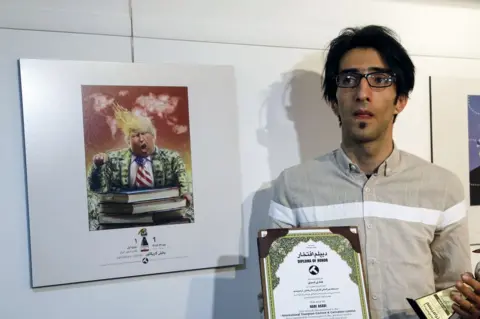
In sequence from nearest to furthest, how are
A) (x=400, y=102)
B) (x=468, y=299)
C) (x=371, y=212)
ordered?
(x=468, y=299)
(x=371, y=212)
(x=400, y=102)

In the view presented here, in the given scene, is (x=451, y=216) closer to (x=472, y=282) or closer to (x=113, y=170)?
(x=472, y=282)

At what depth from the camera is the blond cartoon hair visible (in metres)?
1.19

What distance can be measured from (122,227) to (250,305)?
0.46 m

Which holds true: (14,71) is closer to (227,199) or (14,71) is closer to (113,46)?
(113,46)

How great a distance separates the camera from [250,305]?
132 centimetres

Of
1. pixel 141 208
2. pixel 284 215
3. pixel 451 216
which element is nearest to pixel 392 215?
pixel 451 216

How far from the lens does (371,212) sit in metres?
1.11

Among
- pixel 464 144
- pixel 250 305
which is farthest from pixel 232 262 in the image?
pixel 464 144

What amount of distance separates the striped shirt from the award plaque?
0.33ft

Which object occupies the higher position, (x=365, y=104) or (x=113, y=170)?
(x=365, y=104)

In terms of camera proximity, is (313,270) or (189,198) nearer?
(313,270)

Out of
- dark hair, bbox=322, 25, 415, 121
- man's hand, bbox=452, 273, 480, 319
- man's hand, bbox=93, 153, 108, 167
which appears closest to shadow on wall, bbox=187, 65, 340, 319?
dark hair, bbox=322, 25, 415, 121

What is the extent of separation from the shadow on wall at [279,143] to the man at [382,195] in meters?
0.17

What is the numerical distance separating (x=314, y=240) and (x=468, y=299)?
0.36 m
